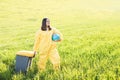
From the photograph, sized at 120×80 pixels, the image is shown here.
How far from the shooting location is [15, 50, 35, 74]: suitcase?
8.94m

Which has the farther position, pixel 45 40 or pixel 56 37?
pixel 45 40

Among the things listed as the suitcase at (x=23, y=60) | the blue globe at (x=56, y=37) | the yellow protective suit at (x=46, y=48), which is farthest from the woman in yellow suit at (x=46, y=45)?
the suitcase at (x=23, y=60)

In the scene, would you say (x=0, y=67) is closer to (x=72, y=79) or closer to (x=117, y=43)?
(x=72, y=79)

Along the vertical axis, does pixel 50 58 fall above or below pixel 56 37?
below

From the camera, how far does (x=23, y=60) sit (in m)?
9.10

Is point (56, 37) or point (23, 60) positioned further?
point (23, 60)

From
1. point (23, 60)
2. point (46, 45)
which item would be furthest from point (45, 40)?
point (23, 60)

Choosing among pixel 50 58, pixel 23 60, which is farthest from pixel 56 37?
pixel 23 60

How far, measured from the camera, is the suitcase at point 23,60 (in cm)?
894

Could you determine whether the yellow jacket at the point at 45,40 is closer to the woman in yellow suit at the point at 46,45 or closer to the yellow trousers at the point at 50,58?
the woman in yellow suit at the point at 46,45

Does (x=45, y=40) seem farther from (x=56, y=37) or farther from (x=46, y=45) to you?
(x=56, y=37)

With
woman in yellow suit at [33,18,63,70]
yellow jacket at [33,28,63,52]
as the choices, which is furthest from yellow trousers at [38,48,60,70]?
yellow jacket at [33,28,63,52]

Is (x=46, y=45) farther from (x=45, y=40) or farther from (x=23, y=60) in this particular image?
(x=23, y=60)

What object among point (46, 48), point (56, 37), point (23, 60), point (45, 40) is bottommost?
point (23, 60)
